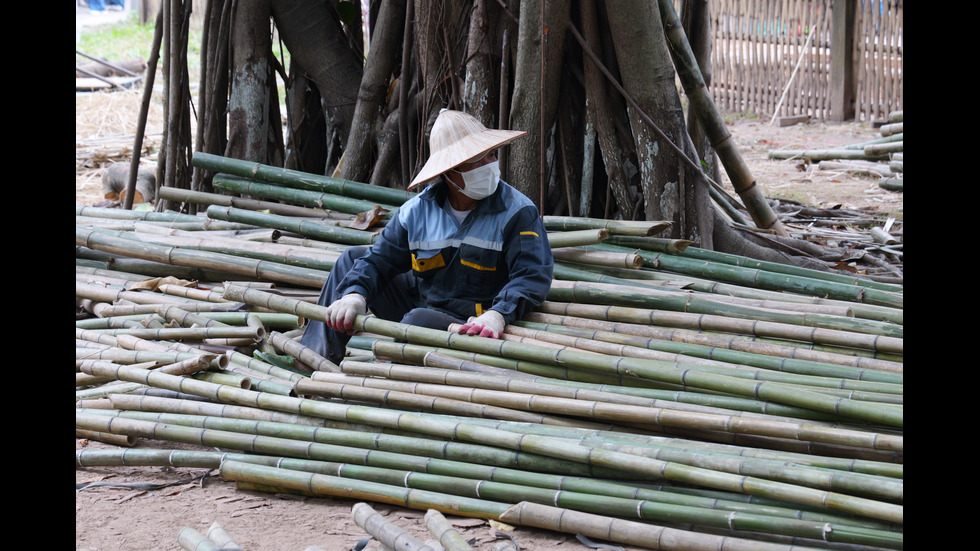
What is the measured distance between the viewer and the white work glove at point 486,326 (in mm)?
3104

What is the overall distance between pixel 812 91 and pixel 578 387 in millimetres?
9291

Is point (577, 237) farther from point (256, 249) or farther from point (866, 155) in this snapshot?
point (866, 155)

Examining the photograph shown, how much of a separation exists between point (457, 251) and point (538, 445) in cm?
112

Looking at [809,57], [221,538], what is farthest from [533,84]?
[809,57]

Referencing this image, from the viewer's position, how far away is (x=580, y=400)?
2.68m

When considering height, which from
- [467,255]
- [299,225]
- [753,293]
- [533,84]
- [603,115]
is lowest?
[753,293]

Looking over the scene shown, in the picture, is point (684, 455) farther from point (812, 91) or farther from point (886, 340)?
point (812, 91)

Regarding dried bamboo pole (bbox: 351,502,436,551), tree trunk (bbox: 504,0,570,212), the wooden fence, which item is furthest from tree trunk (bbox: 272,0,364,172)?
the wooden fence

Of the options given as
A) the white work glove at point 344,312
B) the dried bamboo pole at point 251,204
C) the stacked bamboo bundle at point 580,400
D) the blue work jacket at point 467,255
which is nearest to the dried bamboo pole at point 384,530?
the stacked bamboo bundle at point 580,400

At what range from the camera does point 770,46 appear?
1117 cm

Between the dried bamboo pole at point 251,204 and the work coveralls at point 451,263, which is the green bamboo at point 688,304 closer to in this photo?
the work coveralls at point 451,263

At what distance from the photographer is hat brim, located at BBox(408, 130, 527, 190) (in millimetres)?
3277

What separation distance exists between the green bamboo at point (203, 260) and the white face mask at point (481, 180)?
37.6 inches
